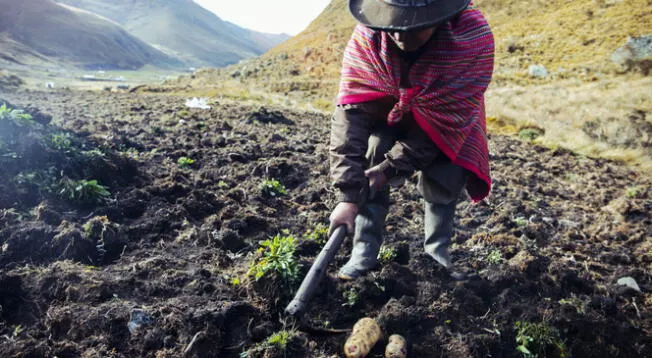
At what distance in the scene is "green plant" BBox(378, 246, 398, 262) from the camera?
2.84 meters

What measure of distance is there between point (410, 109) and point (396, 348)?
1.20m

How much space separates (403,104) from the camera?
7.61 feet

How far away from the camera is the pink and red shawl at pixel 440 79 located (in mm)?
2240

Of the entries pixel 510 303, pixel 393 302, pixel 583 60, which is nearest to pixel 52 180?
pixel 393 302

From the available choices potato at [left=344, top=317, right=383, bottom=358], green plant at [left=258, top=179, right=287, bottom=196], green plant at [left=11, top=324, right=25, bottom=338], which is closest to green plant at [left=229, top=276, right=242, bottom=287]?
potato at [left=344, top=317, right=383, bottom=358]

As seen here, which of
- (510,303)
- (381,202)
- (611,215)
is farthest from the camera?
(611,215)

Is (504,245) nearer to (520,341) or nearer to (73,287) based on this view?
(520,341)

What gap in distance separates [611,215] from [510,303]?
7.52 feet

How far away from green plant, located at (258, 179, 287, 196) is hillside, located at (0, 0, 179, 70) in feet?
185

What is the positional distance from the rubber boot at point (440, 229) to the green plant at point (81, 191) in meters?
2.40

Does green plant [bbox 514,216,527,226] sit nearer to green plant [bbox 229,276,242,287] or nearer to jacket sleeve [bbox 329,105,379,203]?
jacket sleeve [bbox 329,105,379,203]

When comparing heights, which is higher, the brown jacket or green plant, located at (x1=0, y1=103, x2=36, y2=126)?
the brown jacket

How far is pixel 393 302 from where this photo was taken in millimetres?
2379

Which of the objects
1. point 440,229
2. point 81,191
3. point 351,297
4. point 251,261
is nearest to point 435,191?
point 440,229
